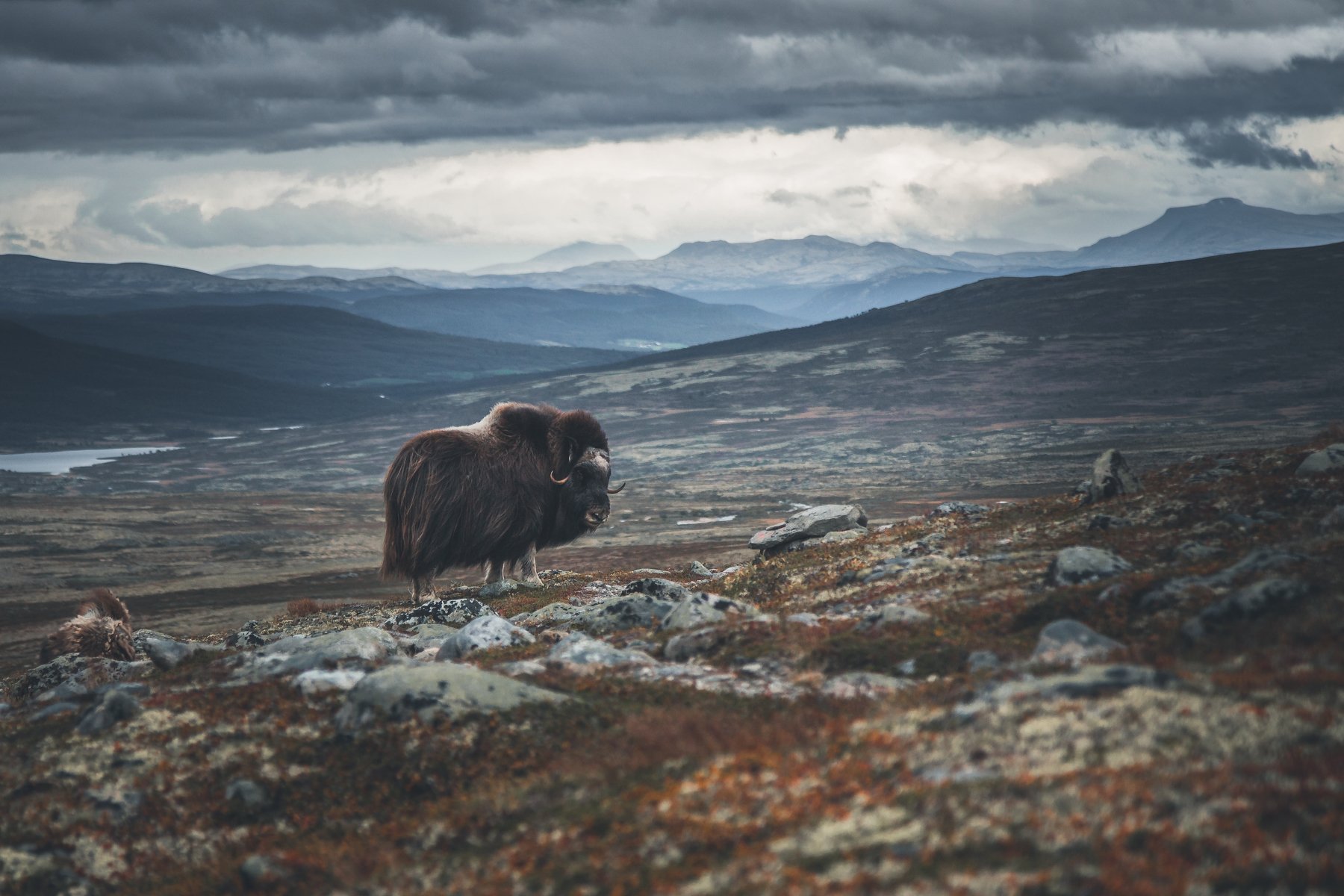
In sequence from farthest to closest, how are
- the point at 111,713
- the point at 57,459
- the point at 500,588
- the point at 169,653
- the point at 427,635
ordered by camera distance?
the point at 57,459
the point at 500,588
the point at 427,635
the point at 169,653
the point at 111,713

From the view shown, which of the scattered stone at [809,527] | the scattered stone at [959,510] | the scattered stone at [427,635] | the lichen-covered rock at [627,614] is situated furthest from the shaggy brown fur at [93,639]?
the scattered stone at [959,510]

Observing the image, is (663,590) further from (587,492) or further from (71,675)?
(71,675)

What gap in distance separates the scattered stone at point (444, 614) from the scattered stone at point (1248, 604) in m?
13.9

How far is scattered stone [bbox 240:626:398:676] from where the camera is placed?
565 inches

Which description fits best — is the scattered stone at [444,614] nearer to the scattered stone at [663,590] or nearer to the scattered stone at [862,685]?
the scattered stone at [663,590]

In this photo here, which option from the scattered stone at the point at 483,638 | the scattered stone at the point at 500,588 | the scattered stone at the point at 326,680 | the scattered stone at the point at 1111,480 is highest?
the scattered stone at the point at 1111,480

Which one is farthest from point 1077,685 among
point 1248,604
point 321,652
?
point 321,652

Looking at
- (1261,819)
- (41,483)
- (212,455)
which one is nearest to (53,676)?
(1261,819)

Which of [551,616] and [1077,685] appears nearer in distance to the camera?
[1077,685]

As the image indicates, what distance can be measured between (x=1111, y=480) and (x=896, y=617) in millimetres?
9441

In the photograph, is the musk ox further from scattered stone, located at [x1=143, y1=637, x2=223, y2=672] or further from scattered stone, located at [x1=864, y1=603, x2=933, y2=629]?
scattered stone, located at [x1=864, y1=603, x2=933, y2=629]

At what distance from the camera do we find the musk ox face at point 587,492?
25031mm

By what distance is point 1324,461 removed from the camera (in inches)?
728

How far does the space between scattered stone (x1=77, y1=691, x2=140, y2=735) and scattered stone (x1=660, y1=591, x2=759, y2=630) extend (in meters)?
7.37
